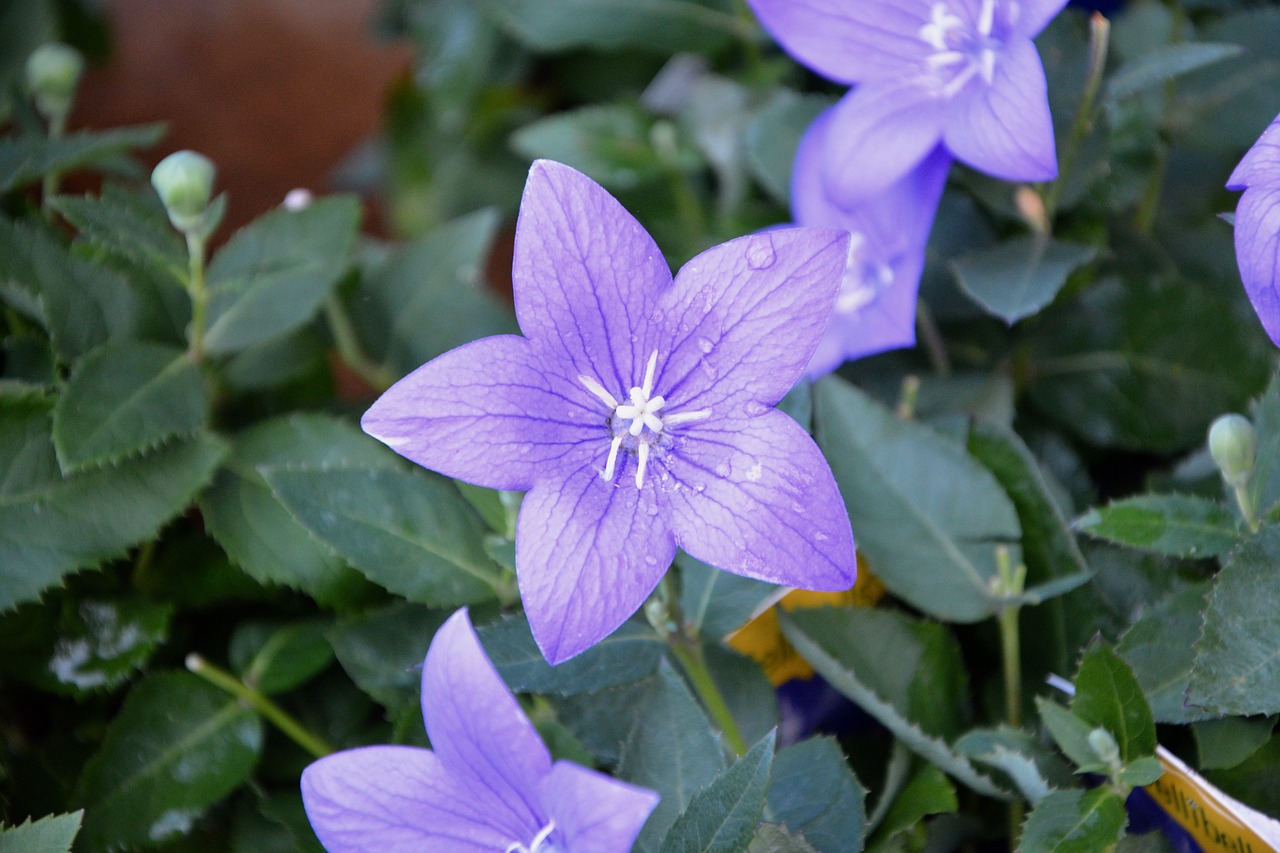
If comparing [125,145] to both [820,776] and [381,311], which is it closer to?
[381,311]

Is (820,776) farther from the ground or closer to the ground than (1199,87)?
closer to the ground

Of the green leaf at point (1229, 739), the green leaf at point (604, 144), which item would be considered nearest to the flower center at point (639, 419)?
the green leaf at point (1229, 739)

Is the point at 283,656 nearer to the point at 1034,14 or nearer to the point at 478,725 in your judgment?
the point at 478,725

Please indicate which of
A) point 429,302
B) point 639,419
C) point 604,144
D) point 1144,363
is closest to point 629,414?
point 639,419

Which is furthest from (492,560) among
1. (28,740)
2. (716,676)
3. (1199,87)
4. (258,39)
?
(258,39)

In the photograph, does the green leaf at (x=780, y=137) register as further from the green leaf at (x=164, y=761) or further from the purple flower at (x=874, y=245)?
the green leaf at (x=164, y=761)
